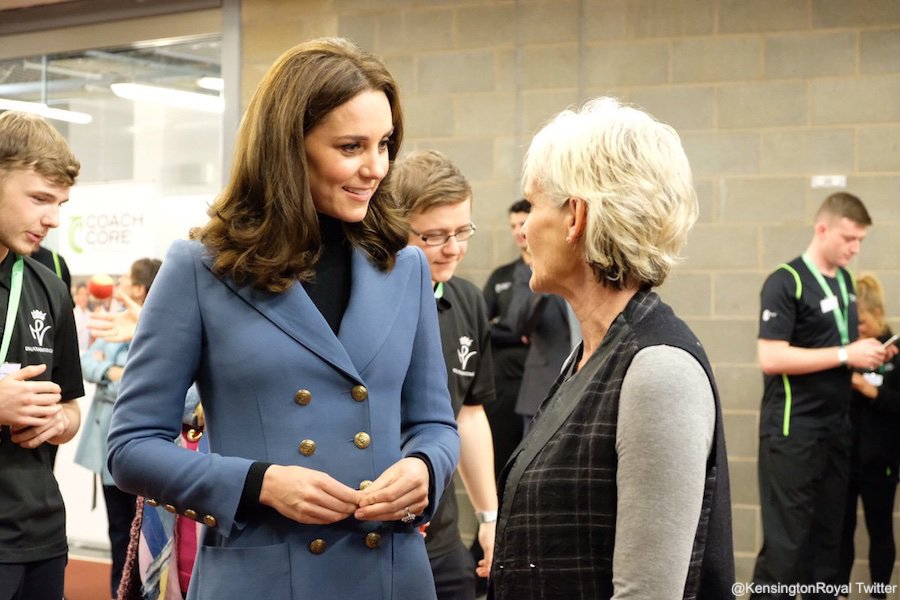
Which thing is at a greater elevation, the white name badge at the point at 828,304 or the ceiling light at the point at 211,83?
the ceiling light at the point at 211,83

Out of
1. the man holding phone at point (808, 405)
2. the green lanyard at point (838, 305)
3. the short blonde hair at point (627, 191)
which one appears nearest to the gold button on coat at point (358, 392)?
the short blonde hair at point (627, 191)

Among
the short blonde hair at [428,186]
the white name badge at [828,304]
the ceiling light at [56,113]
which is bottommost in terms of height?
the white name badge at [828,304]

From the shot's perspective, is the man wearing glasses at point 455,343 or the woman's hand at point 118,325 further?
the woman's hand at point 118,325

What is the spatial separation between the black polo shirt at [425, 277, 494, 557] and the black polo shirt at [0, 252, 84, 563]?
0.94 meters

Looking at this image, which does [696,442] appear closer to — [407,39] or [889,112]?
[889,112]

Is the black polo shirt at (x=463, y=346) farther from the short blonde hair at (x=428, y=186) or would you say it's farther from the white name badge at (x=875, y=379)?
the white name badge at (x=875, y=379)

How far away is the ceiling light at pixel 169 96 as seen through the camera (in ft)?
21.8

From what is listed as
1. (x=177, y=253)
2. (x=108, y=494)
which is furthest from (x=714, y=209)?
(x=177, y=253)

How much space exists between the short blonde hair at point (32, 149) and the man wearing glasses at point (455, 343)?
0.81 metres

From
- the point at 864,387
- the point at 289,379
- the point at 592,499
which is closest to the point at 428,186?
the point at 289,379

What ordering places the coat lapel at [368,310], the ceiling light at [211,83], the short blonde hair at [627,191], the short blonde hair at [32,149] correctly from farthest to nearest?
the ceiling light at [211,83], the short blonde hair at [32,149], the coat lapel at [368,310], the short blonde hair at [627,191]

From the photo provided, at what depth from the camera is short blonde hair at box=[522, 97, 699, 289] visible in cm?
153

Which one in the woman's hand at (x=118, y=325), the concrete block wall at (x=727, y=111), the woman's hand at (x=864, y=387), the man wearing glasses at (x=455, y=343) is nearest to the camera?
the man wearing glasses at (x=455, y=343)

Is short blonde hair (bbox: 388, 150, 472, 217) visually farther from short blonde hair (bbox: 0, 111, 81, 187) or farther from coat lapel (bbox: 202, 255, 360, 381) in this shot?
coat lapel (bbox: 202, 255, 360, 381)
